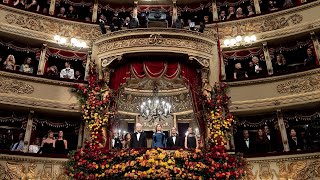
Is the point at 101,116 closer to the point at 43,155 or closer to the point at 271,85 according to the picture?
the point at 43,155

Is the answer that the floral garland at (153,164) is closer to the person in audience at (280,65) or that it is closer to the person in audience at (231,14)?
the person in audience at (280,65)

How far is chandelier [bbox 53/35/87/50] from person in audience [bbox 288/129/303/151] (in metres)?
8.15

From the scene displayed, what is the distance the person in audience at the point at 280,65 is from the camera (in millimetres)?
11625

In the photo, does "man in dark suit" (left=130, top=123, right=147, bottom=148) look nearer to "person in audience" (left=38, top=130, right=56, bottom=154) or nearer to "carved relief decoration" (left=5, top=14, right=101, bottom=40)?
"person in audience" (left=38, top=130, right=56, bottom=154)

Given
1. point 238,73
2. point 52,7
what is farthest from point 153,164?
point 52,7

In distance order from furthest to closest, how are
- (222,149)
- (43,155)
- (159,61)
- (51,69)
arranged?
(51,69) < (159,61) < (43,155) < (222,149)

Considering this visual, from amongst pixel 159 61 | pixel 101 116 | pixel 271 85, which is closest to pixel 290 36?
pixel 271 85

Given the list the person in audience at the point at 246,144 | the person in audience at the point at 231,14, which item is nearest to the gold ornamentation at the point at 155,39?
the person in audience at the point at 231,14

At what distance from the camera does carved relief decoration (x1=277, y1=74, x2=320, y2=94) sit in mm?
10453

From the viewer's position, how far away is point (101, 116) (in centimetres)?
989

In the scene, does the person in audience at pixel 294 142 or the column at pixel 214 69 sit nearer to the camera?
the person in audience at pixel 294 142

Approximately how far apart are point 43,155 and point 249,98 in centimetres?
694

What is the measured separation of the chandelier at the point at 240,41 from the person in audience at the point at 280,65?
3.76 feet

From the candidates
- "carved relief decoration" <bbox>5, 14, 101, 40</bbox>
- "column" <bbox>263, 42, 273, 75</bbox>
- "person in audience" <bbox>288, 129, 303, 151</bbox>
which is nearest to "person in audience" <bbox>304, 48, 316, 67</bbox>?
"column" <bbox>263, 42, 273, 75</bbox>
